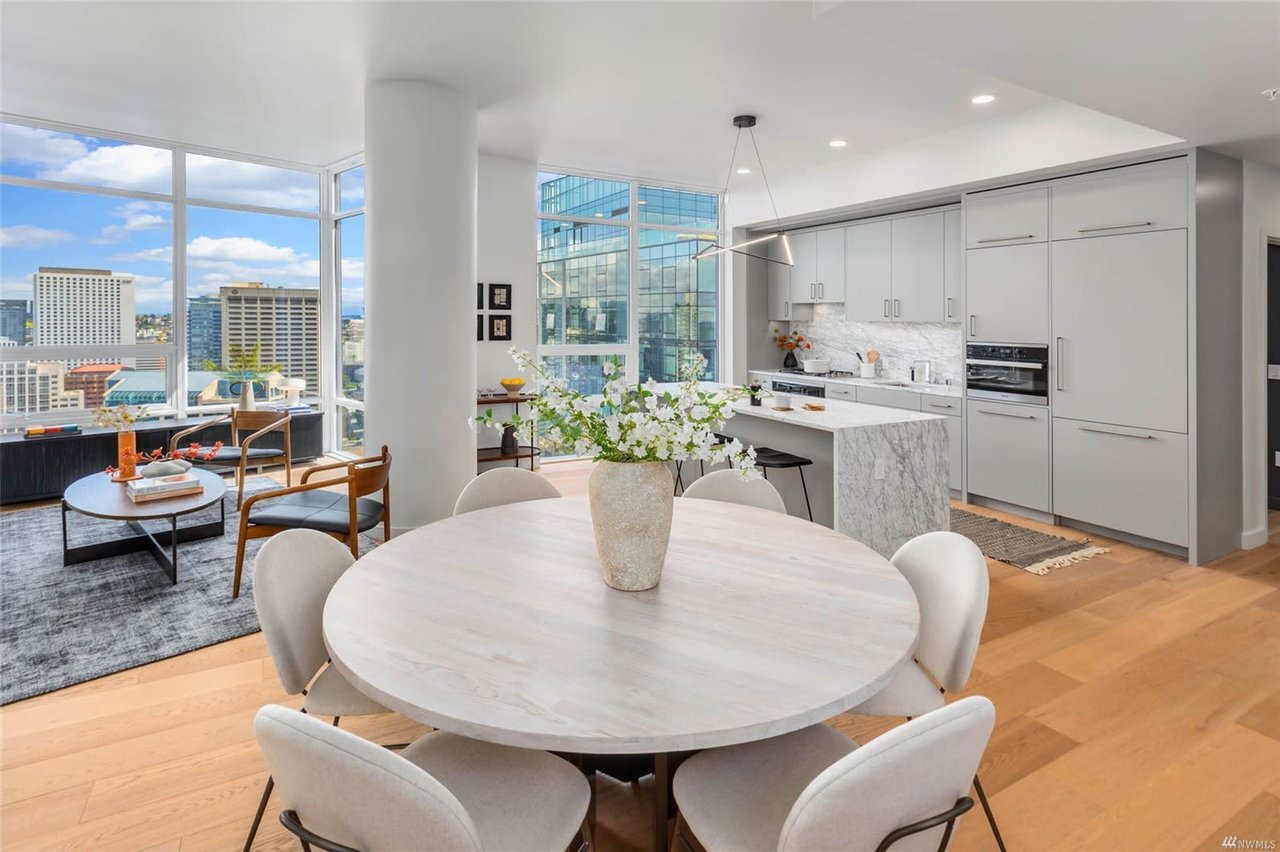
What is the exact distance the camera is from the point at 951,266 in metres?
5.71

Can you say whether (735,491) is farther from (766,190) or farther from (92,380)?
(92,380)

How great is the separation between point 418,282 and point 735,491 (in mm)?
2570

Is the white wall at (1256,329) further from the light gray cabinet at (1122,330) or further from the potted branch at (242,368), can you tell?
the potted branch at (242,368)

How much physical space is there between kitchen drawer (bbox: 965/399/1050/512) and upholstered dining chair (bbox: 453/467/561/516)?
3.66m

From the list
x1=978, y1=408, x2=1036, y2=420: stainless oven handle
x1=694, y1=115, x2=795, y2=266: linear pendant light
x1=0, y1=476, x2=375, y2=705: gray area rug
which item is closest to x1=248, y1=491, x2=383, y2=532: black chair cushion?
x1=0, y1=476, x2=375, y2=705: gray area rug

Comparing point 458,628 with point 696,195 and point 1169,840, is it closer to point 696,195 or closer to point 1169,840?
point 1169,840

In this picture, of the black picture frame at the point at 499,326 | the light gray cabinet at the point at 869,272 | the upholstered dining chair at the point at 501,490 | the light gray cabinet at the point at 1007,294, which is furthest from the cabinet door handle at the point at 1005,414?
the black picture frame at the point at 499,326

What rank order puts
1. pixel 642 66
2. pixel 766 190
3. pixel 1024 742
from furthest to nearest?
1. pixel 766 190
2. pixel 642 66
3. pixel 1024 742

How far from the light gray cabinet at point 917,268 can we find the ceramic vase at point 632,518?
483 centimetres

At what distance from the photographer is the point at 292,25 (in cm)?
358

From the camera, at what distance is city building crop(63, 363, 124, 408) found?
5805 mm

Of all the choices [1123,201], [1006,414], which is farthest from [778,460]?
[1123,201]

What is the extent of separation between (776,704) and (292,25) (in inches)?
154

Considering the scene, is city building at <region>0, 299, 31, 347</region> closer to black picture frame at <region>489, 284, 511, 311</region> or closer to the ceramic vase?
black picture frame at <region>489, 284, 511, 311</region>
